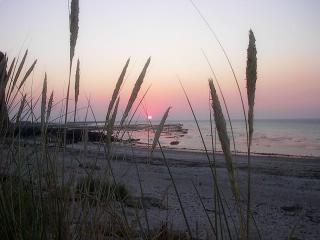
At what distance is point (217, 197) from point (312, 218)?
4308 mm

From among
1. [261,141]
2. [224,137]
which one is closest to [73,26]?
[224,137]

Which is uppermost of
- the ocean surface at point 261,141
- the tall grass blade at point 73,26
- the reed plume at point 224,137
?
the tall grass blade at point 73,26

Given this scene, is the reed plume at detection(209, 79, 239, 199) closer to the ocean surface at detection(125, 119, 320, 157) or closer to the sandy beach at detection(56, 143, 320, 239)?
the ocean surface at detection(125, 119, 320, 157)

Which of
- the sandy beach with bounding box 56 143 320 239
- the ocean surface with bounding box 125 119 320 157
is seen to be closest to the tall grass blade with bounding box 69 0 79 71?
the ocean surface with bounding box 125 119 320 157

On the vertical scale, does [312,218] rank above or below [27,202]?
below

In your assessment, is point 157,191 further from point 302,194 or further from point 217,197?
point 217,197

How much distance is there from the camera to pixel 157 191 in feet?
17.5

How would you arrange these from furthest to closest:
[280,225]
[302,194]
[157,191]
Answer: [302,194] → [157,191] → [280,225]

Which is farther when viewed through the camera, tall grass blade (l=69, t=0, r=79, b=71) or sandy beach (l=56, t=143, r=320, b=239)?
sandy beach (l=56, t=143, r=320, b=239)

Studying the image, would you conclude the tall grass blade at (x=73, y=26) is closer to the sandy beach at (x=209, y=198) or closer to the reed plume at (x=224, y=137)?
the reed plume at (x=224, y=137)

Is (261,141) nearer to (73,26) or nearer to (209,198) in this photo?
(209,198)

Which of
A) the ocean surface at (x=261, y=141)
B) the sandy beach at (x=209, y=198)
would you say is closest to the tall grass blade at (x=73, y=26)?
the ocean surface at (x=261, y=141)

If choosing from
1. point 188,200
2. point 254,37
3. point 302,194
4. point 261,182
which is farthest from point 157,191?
point 254,37

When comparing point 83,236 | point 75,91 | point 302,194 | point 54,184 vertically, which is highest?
point 75,91
